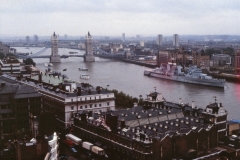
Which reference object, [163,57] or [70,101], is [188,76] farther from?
[70,101]

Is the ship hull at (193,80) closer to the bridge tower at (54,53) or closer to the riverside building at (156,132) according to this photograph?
the riverside building at (156,132)

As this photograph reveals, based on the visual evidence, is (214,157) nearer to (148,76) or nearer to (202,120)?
(202,120)

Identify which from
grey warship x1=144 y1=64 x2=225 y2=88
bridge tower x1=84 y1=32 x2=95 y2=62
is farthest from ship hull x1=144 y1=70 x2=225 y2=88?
bridge tower x1=84 y1=32 x2=95 y2=62

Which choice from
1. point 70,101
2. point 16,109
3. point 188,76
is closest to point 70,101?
point 70,101

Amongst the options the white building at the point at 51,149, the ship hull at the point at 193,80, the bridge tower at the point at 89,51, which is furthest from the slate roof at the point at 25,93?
the bridge tower at the point at 89,51

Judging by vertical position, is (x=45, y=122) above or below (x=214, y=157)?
above

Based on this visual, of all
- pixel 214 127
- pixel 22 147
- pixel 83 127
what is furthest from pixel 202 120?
pixel 22 147

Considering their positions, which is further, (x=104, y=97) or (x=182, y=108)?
(x=104, y=97)

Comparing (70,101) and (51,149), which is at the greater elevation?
(70,101)
